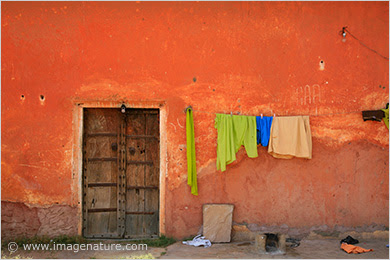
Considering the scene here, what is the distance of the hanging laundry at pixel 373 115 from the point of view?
18.5ft

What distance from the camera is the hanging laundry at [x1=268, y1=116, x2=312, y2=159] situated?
5480mm

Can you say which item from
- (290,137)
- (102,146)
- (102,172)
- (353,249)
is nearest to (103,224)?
(102,172)

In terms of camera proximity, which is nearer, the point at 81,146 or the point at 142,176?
the point at 81,146

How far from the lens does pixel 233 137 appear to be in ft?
18.2

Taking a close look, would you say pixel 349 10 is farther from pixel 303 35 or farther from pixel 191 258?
pixel 191 258

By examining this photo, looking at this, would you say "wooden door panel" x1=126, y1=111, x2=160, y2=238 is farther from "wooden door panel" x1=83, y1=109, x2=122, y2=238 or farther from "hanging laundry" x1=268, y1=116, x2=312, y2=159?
"hanging laundry" x1=268, y1=116, x2=312, y2=159

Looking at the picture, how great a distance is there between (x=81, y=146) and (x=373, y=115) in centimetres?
431

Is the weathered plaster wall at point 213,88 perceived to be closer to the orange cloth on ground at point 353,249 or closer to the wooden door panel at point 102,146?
the wooden door panel at point 102,146

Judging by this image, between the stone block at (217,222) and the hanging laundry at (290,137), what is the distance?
3.57ft

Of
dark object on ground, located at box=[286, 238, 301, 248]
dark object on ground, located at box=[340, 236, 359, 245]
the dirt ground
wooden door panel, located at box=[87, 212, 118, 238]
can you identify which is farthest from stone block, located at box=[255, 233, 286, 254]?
wooden door panel, located at box=[87, 212, 118, 238]

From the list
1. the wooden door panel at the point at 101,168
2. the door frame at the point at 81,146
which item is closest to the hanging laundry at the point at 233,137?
the door frame at the point at 81,146

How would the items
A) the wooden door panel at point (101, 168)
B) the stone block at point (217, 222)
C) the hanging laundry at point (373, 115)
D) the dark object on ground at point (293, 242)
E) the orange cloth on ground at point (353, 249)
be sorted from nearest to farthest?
the orange cloth on ground at point (353, 249)
the dark object on ground at point (293, 242)
the stone block at point (217, 222)
the hanging laundry at point (373, 115)
the wooden door panel at point (101, 168)

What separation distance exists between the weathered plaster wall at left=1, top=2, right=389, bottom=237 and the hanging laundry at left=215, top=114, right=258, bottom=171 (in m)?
0.15

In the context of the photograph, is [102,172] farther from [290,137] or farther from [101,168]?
[290,137]
